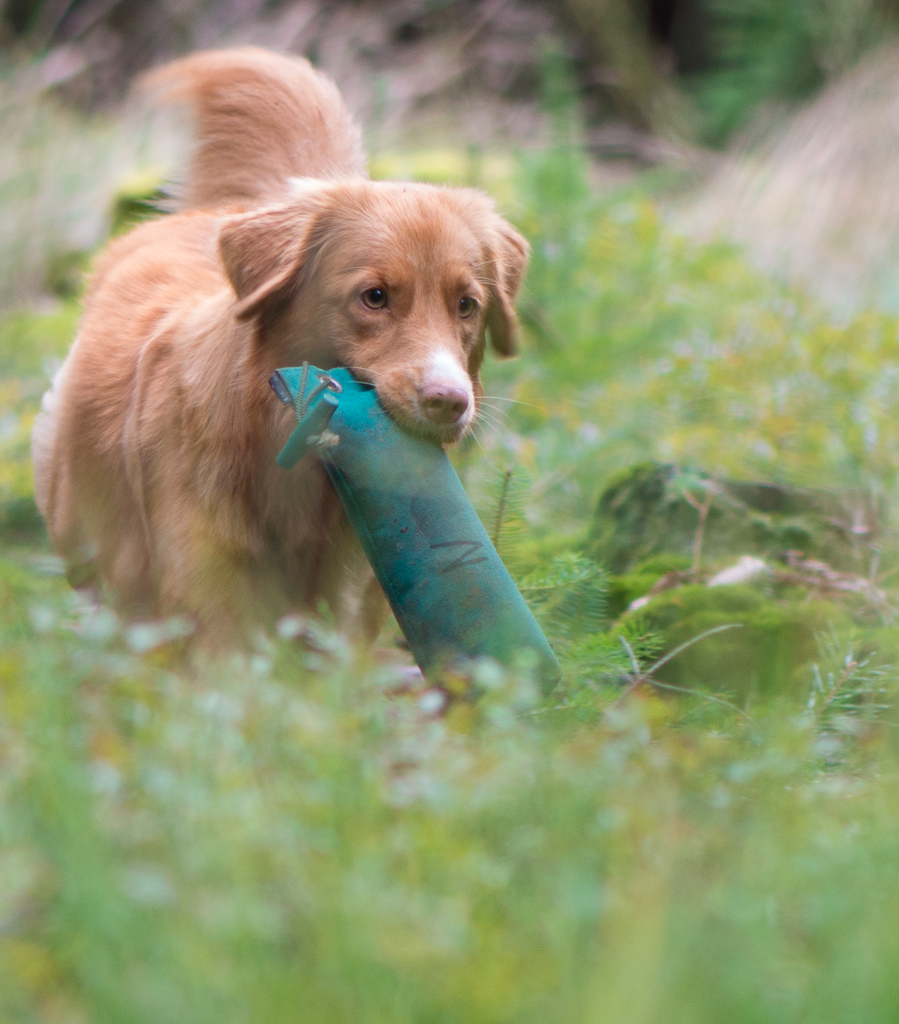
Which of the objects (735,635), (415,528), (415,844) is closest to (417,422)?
(415,528)

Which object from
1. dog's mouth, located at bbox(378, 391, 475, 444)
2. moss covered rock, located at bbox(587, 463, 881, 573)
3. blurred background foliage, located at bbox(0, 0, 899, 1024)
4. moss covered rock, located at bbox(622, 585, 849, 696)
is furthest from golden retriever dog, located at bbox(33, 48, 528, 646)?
moss covered rock, located at bbox(587, 463, 881, 573)

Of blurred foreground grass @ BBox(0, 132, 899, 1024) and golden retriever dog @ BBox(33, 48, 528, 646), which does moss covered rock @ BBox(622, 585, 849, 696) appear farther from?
golden retriever dog @ BBox(33, 48, 528, 646)

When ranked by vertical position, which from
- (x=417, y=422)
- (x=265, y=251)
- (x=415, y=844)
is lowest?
(x=415, y=844)

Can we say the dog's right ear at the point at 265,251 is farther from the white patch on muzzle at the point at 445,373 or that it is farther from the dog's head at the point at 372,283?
the white patch on muzzle at the point at 445,373

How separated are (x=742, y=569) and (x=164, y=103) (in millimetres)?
2709

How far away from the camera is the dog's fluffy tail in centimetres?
394

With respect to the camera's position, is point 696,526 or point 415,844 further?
point 696,526

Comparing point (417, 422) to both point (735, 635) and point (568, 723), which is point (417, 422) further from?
point (735, 635)

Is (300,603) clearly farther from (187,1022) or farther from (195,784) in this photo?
(187,1022)

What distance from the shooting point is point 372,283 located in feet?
9.57

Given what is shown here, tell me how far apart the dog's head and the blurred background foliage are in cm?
40

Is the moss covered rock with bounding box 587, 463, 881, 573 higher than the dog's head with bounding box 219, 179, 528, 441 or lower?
lower

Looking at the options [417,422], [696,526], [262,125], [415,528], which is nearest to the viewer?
[415,528]

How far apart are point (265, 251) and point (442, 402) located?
70 centimetres
